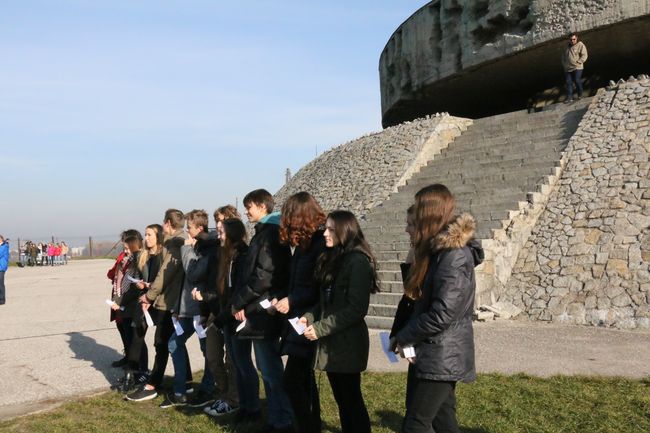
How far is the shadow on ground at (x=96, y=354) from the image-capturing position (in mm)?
6785

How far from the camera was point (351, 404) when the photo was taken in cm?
397

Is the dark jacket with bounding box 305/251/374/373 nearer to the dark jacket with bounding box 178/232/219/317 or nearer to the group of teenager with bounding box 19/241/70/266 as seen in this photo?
the dark jacket with bounding box 178/232/219/317

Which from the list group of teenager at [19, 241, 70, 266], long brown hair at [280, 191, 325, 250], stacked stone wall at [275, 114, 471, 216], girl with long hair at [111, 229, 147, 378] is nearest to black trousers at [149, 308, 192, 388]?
girl with long hair at [111, 229, 147, 378]

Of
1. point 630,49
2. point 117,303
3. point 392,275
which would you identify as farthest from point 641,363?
point 630,49

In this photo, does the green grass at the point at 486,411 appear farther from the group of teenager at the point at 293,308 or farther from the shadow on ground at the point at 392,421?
the group of teenager at the point at 293,308

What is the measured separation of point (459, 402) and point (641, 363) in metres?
2.40

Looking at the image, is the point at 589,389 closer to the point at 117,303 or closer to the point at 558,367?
the point at 558,367

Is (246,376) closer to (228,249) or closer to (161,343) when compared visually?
(228,249)

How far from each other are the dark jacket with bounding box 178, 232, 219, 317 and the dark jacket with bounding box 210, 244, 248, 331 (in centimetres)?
7

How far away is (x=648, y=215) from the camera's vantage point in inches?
380

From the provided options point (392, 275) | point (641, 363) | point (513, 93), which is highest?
point (513, 93)

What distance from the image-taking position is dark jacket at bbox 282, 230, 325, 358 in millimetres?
4211

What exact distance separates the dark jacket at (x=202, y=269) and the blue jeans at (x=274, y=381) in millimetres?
764

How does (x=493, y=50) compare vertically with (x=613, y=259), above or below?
above
